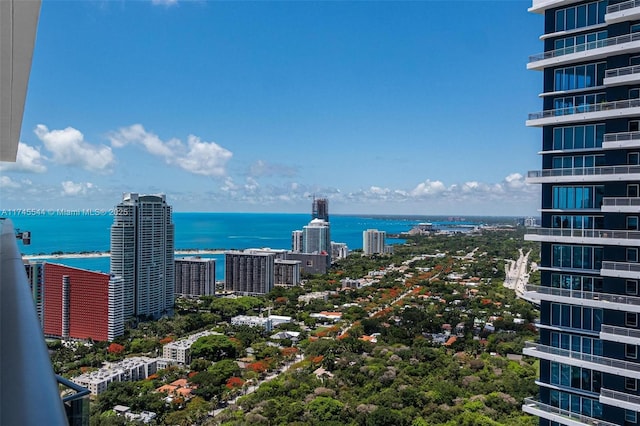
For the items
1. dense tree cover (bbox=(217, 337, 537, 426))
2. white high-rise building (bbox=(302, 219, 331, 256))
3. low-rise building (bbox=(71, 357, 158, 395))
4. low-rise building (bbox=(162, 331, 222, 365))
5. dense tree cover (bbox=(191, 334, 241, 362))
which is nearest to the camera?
dense tree cover (bbox=(217, 337, 537, 426))

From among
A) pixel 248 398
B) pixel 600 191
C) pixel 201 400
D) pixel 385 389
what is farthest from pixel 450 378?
pixel 600 191

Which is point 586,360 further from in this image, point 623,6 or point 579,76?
point 623,6

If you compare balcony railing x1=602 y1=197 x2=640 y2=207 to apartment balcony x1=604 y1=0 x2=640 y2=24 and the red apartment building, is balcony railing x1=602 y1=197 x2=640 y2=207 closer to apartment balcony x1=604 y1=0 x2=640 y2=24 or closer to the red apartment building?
apartment balcony x1=604 y1=0 x2=640 y2=24

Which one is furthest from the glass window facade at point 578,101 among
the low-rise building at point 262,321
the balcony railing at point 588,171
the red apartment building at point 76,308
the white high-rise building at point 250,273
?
the white high-rise building at point 250,273

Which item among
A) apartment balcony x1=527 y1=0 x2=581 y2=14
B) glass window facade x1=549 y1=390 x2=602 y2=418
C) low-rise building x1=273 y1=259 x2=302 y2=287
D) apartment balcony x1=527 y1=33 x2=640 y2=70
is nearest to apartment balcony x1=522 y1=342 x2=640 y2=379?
glass window facade x1=549 y1=390 x2=602 y2=418

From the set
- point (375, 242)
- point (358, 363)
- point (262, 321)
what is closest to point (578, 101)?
point (358, 363)

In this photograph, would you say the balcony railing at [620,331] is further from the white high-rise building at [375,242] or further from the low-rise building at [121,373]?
the white high-rise building at [375,242]

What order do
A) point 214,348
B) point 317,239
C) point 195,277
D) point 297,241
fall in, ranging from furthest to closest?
point 297,241
point 317,239
point 195,277
point 214,348
